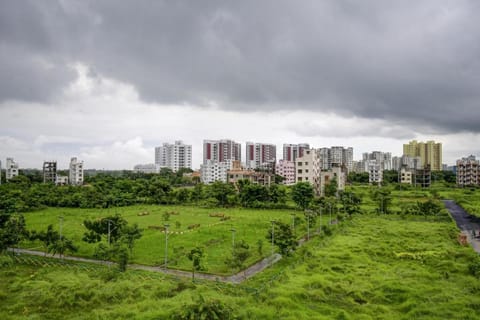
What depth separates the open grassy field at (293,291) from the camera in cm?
1406

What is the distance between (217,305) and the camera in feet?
38.9

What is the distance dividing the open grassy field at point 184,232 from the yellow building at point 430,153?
4779 inches

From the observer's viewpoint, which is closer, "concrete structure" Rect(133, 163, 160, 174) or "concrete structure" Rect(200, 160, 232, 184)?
"concrete structure" Rect(200, 160, 232, 184)

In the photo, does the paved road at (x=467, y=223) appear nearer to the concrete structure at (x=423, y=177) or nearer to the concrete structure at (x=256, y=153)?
the concrete structure at (x=423, y=177)

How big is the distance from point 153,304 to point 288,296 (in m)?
5.93

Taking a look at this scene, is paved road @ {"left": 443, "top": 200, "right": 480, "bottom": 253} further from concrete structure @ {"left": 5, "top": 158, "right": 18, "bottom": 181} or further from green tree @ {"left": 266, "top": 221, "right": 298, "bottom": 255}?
concrete structure @ {"left": 5, "top": 158, "right": 18, "bottom": 181}

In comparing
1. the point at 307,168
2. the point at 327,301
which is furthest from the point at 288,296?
the point at 307,168

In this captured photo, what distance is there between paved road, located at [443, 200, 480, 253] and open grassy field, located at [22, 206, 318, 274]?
45.4 feet

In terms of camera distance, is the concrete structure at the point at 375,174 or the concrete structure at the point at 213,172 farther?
the concrete structure at the point at 213,172

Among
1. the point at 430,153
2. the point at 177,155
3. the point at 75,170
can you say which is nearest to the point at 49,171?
the point at 75,170

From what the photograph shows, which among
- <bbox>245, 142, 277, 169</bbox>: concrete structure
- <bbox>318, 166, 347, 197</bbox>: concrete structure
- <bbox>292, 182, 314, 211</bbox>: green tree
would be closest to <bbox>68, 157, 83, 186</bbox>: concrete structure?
<bbox>245, 142, 277, 169</bbox>: concrete structure

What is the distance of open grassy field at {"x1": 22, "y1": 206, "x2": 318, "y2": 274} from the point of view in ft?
75.4

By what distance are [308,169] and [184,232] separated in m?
35.5

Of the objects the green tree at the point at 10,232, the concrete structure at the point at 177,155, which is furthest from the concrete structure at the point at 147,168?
the green tree at the point at 10,232
